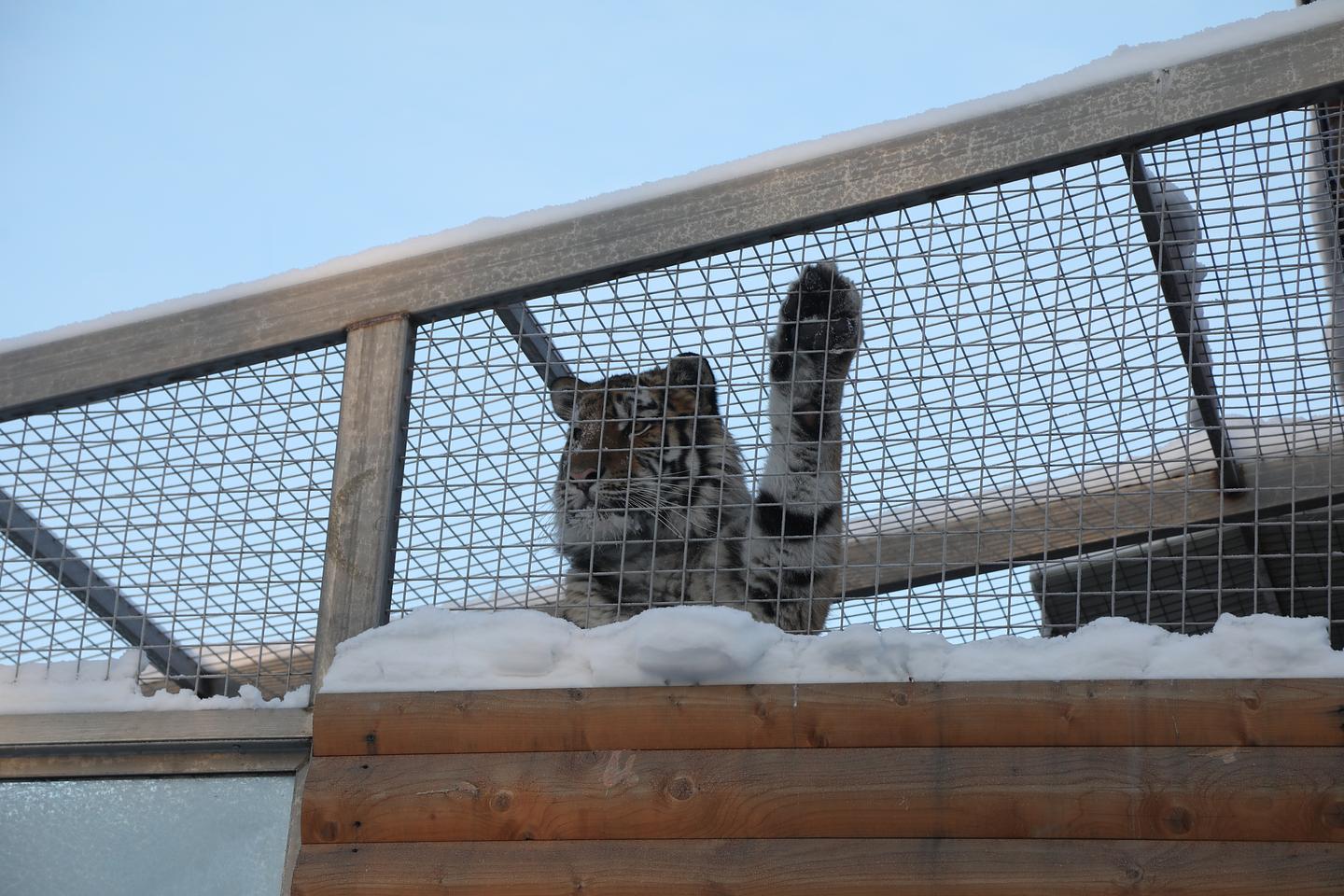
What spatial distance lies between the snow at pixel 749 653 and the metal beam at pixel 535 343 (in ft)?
2.16

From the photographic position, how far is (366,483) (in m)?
2.87

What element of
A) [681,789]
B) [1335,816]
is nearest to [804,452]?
[681,789]

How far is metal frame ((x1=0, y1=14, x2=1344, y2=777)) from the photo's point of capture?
2678 millimetres

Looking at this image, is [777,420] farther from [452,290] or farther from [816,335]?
[452,290]

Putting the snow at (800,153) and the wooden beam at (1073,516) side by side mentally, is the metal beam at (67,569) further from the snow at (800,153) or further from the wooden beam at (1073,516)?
the wooden beam at (1073,516)

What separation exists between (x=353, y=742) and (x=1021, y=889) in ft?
3.67

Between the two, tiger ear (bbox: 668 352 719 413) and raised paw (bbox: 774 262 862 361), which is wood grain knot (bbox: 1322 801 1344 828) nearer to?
raised paw (bbox: 774 262 862 361)

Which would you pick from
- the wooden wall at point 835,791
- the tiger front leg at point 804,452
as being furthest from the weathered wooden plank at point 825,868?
the tiger front leg at point 804,452

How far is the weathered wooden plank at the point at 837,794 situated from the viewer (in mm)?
2215

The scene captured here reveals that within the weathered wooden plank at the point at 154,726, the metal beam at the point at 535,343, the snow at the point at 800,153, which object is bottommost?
the weathered wooden plank at the point at 154,726

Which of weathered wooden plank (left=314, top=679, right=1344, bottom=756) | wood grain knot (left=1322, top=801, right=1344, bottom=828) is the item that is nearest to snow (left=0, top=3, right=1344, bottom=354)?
weathered wooden plank (left=314, top=679, right=1344, bottom=756)

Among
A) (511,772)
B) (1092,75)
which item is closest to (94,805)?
(511,772)

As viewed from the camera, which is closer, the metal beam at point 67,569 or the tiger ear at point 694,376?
the metal beam at point 67,569

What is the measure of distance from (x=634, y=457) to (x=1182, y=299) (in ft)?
4.05
